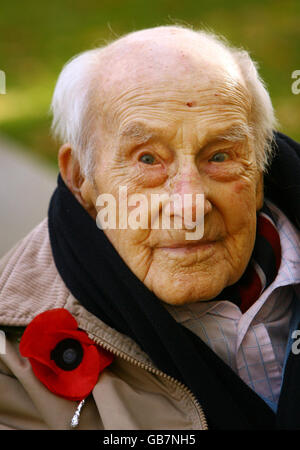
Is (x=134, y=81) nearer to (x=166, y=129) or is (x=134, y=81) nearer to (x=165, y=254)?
(x=166, y=129)

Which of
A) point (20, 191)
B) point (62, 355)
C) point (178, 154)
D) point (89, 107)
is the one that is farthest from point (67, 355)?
point (20, 191)

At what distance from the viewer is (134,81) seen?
2.35 meters

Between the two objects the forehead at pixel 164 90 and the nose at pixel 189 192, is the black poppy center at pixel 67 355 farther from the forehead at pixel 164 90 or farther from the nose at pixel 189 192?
the forehead at pixel 164 90

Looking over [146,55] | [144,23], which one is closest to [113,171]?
[146,55]

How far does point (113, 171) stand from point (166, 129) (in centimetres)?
27

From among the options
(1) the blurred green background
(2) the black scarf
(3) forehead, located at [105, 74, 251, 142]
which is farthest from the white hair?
(1) the blurred green background

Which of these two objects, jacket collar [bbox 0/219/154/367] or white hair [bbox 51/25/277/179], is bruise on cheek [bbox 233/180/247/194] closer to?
white hair [bbox 51/25/277/179]

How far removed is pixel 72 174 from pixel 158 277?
622 millimetres

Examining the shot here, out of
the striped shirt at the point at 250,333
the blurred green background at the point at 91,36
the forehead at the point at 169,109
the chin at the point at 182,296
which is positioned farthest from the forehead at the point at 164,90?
the blurred green background at the point at 91,36

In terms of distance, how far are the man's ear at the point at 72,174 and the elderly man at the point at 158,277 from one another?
5 cm

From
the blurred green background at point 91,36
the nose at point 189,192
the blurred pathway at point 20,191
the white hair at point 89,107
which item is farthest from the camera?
the blurred green background at point 91,36

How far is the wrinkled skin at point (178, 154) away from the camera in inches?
91.0
